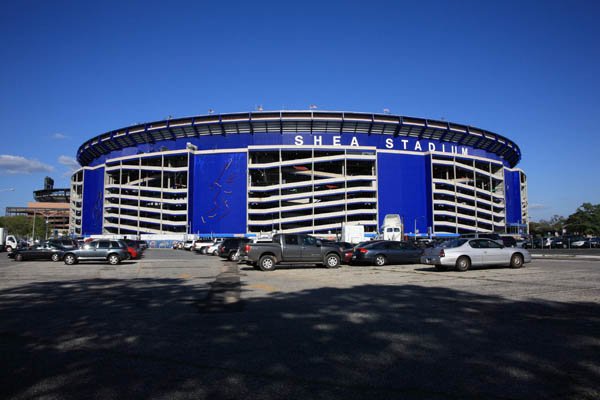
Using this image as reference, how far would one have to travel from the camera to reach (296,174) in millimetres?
82375

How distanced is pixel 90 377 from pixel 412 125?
8046cm

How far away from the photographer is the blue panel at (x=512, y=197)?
93.0m

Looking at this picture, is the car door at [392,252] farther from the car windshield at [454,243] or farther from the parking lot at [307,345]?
the parking lot at [307,345]

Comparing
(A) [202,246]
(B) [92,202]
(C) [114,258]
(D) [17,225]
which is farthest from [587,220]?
(D) [17,225]

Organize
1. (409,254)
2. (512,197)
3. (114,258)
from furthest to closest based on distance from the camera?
(512,197) < (114,258) < (409,254)

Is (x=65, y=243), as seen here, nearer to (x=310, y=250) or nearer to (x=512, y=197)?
(x=310, y=250)

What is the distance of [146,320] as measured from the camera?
8.19m

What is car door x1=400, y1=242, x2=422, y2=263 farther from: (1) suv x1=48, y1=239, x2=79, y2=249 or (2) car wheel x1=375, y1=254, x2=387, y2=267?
(1) suv x1=48, y1=239, x2=79, y2=249

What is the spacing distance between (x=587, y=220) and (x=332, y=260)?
327 feet

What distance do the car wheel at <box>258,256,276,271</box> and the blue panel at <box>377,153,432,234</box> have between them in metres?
59.9

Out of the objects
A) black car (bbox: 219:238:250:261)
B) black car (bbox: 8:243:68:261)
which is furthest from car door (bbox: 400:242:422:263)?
black car (bbox: 8:243:68:261)

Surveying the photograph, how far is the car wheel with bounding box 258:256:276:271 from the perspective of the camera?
65.7 ft

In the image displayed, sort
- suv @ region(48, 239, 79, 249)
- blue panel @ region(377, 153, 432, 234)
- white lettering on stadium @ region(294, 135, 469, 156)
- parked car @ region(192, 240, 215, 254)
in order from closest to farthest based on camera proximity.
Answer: suv @ region(48, 239, 79, 249) < parked car @ region(192, 240, 215, 254) < blue panel @ region(377, 153, 432, 234) < white lettering on stadium @ region(294, 135, 469, 156)

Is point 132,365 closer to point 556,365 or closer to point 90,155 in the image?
point 556,365
